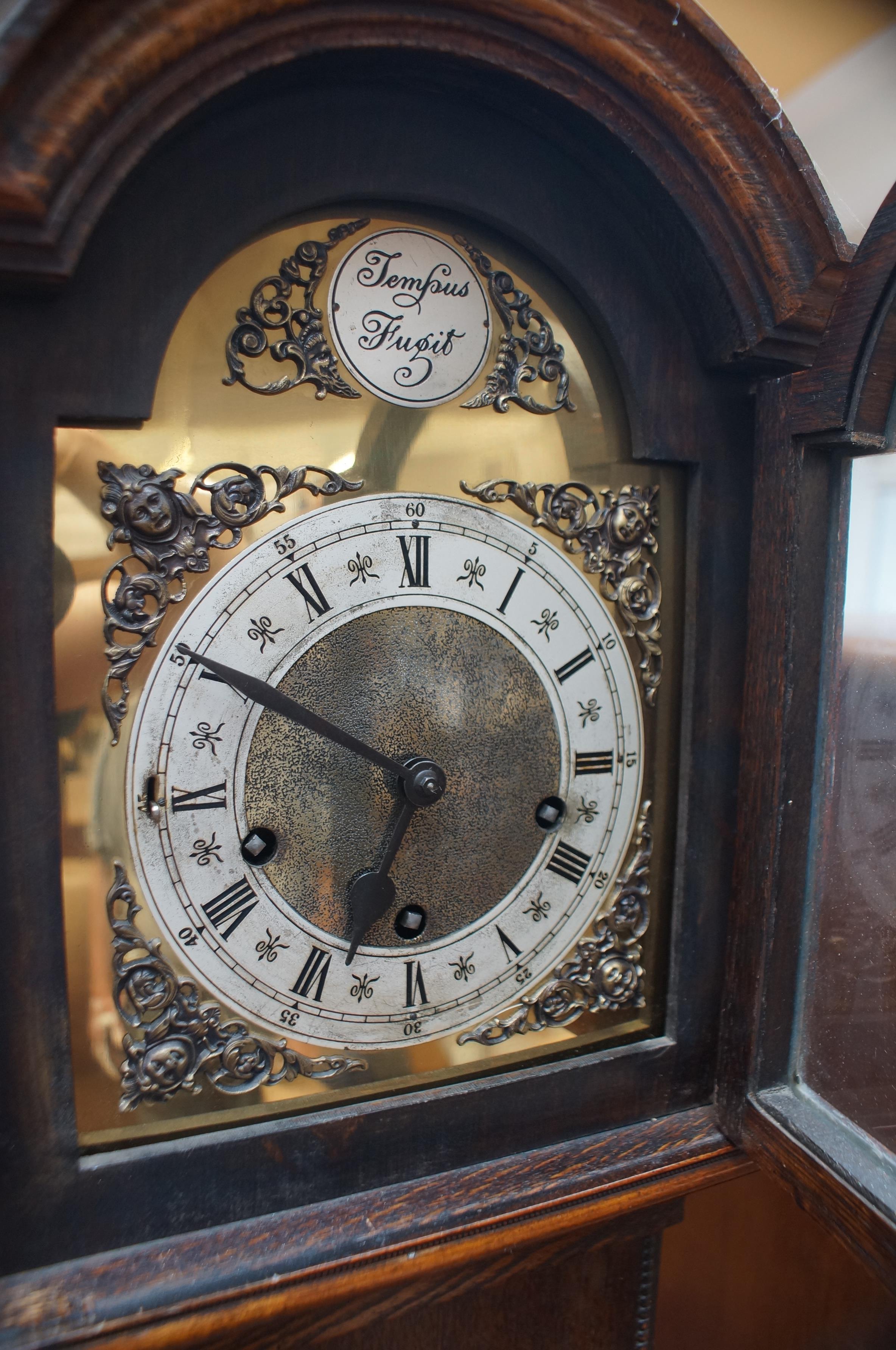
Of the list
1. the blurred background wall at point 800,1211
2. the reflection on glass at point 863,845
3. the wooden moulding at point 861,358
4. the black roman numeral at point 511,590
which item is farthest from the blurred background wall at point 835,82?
the black roman numeral at point 511,590

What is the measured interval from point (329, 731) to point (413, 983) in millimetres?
232

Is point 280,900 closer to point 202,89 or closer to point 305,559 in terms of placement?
point 305,559

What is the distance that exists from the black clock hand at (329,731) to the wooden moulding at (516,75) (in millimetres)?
273

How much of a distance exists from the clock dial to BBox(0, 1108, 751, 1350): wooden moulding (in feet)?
0.44

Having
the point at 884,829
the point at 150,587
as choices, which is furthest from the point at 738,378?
the point at 150,587

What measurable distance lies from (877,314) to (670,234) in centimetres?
17

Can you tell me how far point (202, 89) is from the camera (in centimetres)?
53

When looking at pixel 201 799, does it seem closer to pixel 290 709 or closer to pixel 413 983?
pixel 290 709

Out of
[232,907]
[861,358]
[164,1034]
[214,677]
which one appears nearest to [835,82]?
[861,358]

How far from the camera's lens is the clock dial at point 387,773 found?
0.63 meters

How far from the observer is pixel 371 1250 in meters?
0.66

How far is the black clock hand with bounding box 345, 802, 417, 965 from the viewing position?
2.19 ft

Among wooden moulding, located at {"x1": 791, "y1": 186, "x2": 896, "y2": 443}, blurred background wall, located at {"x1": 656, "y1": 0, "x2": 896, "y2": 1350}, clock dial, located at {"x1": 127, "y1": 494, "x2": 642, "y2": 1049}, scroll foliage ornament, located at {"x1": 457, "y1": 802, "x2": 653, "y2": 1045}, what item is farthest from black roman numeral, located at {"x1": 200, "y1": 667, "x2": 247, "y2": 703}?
blurred background wall, located at {"x1": 656, "y1": 0, "x2": 896, "y2": 1350}

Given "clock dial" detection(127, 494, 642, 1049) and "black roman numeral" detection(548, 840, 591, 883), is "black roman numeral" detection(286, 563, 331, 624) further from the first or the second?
"black roman numeral" detection(548, 840, 591, 883)
